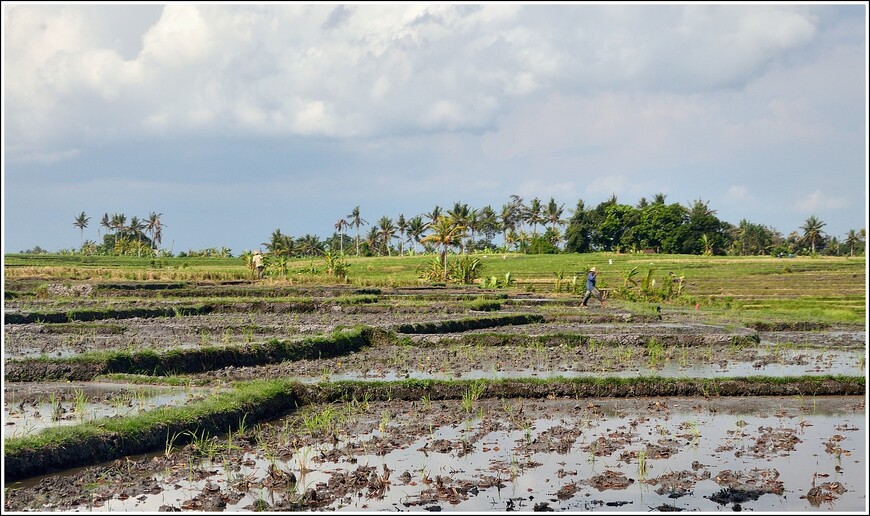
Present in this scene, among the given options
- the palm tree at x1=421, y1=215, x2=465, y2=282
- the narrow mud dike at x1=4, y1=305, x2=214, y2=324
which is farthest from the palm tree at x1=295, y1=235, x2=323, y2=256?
the narrow mud dike at x1=4, y1=305, x2=214, y2=324

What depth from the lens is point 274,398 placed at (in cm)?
1070

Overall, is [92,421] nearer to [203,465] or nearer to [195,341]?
[203,465]

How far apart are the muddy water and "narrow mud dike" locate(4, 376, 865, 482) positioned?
0.95ft

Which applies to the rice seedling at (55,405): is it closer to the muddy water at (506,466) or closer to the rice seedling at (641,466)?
the muddy water at (506,466)

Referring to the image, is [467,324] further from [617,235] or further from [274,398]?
[617,235]

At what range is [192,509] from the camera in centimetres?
637

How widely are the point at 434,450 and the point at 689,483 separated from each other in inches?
91.4

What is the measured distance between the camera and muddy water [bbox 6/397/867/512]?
21.9ft

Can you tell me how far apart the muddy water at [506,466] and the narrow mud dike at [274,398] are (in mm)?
291

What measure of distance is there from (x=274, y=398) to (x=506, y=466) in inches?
151

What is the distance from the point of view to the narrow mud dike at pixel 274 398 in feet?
25.1

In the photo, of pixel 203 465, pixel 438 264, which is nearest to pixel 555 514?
pixel 203 465

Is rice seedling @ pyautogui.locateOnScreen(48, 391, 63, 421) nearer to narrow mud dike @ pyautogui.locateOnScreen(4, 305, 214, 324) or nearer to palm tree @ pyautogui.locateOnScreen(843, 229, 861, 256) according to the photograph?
narrow mud dike @ pyautogui.locateOnScreen(4, 305, 214, 324)

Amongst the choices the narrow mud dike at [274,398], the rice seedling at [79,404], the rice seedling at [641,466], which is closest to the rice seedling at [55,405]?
the rice seedling at [79,404]
